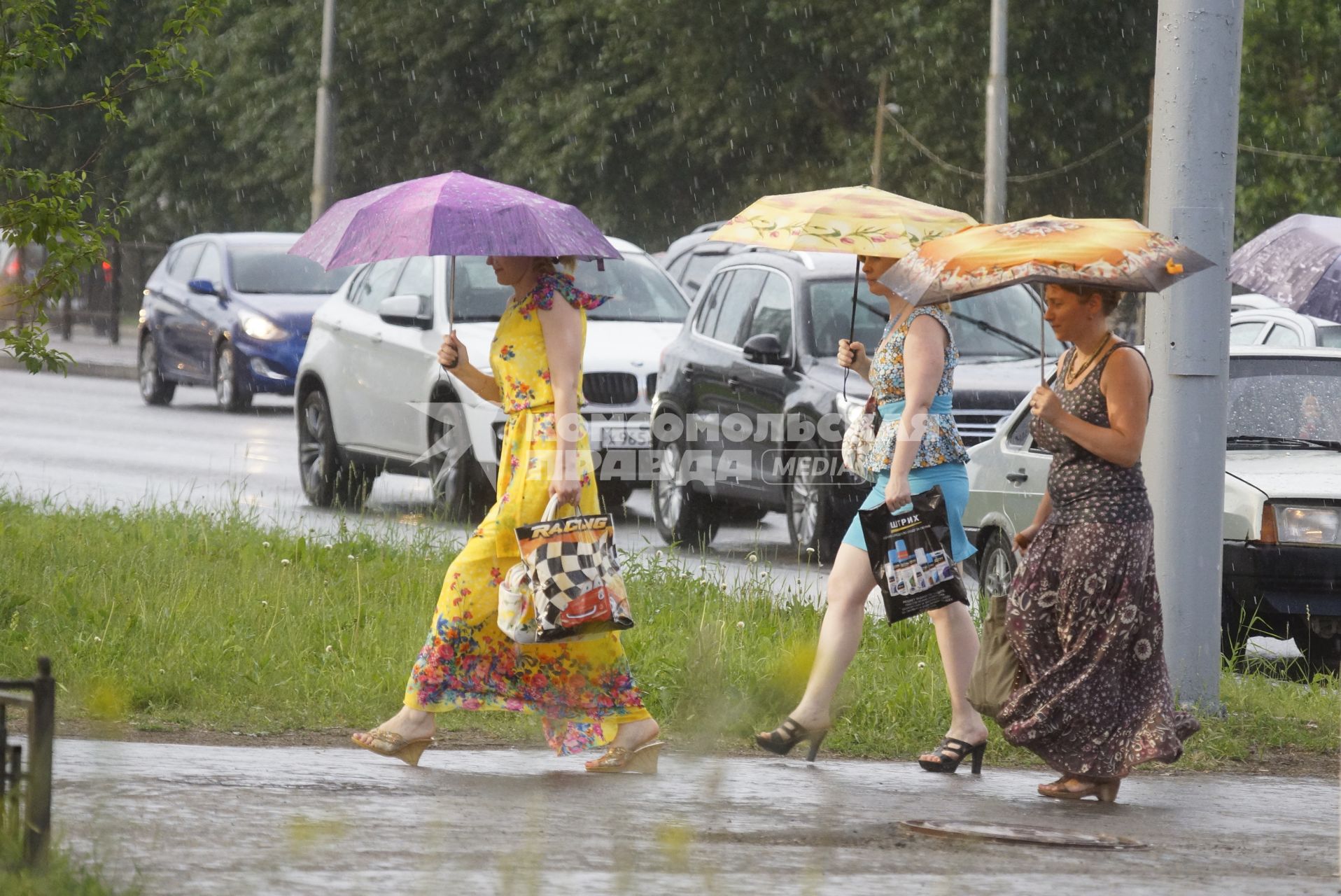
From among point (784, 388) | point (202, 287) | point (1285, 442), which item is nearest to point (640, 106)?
point (202, 287)

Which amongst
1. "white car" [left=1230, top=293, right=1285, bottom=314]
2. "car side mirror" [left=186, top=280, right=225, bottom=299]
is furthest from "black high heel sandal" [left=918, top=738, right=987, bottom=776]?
"car side mirror" [left=186, top=280, right=225, bottom=299]

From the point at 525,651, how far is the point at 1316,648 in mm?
4290

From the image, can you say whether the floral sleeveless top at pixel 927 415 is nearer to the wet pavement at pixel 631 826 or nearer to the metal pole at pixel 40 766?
the wet pavement at pixel 631 826

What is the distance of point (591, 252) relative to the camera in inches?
279

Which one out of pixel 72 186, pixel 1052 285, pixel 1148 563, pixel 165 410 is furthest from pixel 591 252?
pixel 165 410

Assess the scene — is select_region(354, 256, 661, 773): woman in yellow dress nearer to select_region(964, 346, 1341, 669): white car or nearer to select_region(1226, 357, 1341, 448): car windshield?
select_region(964, 346, 1341, 669): white car

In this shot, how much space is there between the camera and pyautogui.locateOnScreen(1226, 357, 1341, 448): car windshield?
1001 cm

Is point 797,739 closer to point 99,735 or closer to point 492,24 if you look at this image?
point 99,735

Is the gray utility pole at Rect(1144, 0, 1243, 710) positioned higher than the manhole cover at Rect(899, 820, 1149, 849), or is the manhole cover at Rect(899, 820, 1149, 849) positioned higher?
the gray utility pole at Rect(1144, 0, 1243, 710)

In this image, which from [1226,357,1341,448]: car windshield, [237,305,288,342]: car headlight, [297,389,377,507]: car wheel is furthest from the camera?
[237,305,288,342]: car headlight

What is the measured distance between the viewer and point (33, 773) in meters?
4.61

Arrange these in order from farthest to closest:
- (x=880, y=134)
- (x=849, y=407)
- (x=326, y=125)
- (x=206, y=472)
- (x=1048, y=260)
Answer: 1. (x=880, y=134)
2. (x=326, y=125)
3. (x=206, y=472)
4. (x=849, y=407)
5. (x=1048, y=260)

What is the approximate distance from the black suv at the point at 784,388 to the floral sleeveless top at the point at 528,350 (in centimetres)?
514

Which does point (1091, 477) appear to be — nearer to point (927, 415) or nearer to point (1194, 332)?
point (927, 415)
